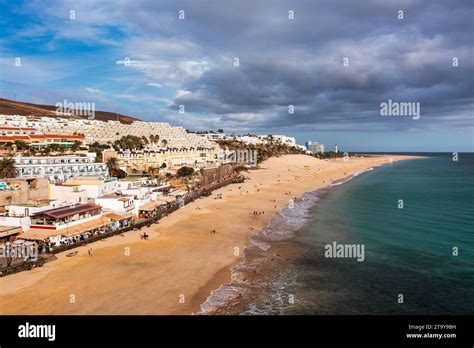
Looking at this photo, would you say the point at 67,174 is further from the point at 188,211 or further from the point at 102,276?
the point at 102,276

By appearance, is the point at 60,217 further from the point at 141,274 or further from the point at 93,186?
the point at 141,274

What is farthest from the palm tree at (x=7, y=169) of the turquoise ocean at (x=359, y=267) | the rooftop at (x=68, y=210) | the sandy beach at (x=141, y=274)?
the turquoise ocean at (x=359, y=267)

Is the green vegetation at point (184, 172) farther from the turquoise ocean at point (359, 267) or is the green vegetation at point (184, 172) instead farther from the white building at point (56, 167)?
the turquoise ocean at point (359, 267)

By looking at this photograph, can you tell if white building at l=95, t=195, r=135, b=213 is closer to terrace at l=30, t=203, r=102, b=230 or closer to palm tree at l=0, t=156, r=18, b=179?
terrace at l=30, t=203, r=102, b=230

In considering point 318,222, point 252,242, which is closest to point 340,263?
point 252,242

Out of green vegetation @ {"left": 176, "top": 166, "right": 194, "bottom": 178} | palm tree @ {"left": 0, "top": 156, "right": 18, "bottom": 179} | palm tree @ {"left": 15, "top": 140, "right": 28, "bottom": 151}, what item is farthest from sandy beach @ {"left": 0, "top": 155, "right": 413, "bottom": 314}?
palm tree @ {"left": 15, "top": 140, "right": 28, "bottom": 151}

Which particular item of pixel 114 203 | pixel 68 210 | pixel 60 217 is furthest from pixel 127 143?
pixel 60 217
